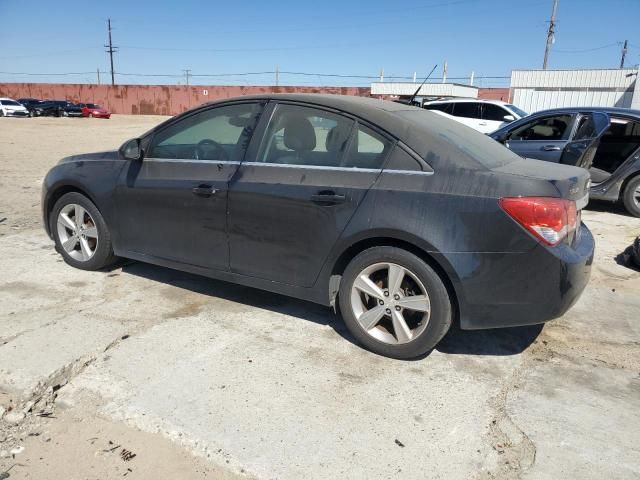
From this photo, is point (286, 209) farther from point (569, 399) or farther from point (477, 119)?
point (477, 119)

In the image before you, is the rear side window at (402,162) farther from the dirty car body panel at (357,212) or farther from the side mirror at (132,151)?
the side mirror at (132,151)

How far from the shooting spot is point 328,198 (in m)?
3.38

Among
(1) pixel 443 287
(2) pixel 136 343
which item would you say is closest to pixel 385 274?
(1) pixel 443 287

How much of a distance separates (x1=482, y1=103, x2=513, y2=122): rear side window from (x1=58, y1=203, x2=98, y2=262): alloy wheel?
12.5 meters

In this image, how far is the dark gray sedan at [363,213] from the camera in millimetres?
3000

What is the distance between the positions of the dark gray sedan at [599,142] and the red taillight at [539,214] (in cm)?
454

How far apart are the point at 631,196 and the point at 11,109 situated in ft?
146

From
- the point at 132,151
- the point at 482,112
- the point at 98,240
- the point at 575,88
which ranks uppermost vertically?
the point at 575,88

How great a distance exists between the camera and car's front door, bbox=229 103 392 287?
3373mm

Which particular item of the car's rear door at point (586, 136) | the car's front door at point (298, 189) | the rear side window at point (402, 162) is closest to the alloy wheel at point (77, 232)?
Result: the car's front door at point (298, 189)

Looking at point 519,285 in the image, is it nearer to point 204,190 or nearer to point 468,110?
point 204,190

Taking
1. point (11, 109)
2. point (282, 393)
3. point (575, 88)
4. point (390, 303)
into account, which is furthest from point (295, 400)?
point (11, 109)

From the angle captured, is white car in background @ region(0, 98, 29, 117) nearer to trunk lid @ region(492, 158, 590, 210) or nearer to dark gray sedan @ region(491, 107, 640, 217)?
dark gray sedan @ region(491, 107, 640, 217)

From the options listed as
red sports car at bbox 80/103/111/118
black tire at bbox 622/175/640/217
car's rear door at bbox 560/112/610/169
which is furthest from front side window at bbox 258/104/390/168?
red sports car at bbox 80/103/111/118
